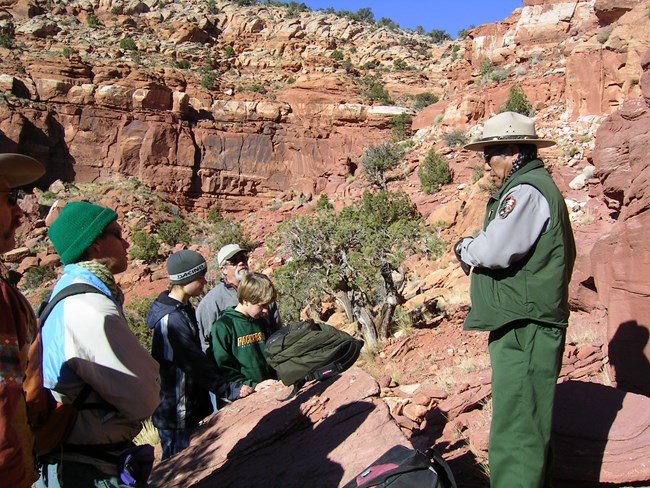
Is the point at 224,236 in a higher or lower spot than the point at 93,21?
lower

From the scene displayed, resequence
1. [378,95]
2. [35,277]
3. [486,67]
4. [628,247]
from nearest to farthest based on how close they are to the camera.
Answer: [628,247] < [35,277] < [486,67] < [378,95]

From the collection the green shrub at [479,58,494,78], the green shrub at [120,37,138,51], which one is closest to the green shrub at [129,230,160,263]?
the green shrub at [120,37,138,51]

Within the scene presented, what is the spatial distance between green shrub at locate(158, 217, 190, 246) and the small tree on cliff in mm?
19584

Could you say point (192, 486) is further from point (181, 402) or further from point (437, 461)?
point (437, 461)

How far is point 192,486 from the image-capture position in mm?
2844

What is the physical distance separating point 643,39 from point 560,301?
57.6ft

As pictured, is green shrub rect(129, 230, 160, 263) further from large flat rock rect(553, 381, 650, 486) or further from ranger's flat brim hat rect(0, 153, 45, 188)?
ranger's flat brim hat rect(0, 153, 45, 188)

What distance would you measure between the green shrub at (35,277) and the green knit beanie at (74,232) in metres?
25.8

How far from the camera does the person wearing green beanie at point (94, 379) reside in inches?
74.4

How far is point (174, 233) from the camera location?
29078 millimetres

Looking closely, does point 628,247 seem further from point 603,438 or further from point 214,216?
point 214,216

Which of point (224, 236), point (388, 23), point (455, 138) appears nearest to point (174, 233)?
point (224, 236)

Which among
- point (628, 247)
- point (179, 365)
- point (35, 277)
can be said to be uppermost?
point (628, 247)

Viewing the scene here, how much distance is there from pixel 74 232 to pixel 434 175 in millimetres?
22081
